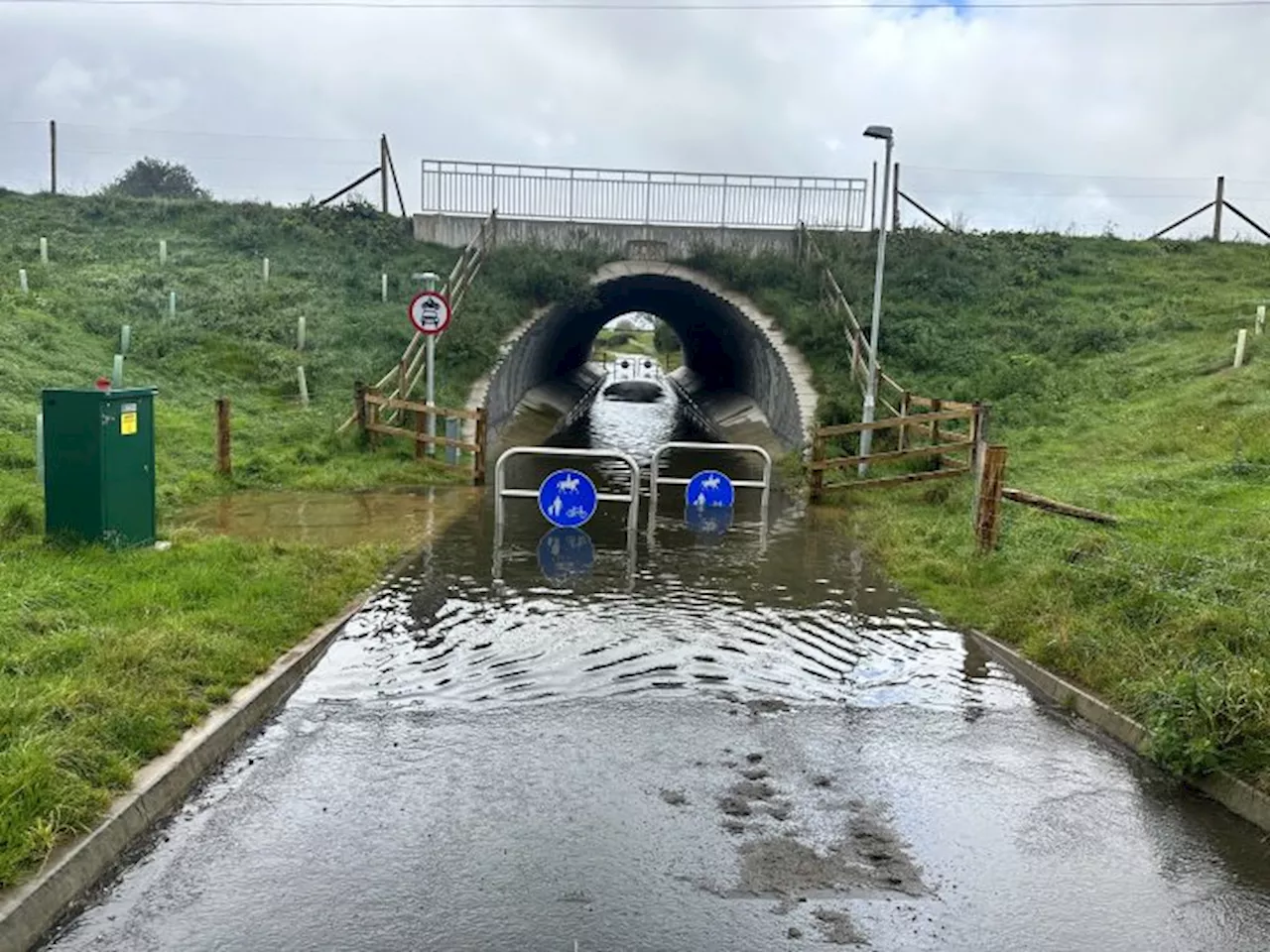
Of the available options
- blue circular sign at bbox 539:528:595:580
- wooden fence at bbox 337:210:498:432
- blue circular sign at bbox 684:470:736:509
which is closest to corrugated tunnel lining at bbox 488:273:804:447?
wooden fence at bbox 337:210:498:432

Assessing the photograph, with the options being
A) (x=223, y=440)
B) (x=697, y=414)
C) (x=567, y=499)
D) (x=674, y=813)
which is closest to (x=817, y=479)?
(x=567, y=499)

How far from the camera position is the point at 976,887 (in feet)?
15.0

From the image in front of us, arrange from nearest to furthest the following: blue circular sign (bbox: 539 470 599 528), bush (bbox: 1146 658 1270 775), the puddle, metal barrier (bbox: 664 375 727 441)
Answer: bush (bbox: 1146 658 1270 775)
the puddle
blue circular sign (bbox: 539 470 599 528)
metal barrier (bbox: 664 375 727 441)

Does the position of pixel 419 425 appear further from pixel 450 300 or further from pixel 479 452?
pixel 450 300

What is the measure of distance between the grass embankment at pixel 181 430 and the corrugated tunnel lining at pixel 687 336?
1160mm

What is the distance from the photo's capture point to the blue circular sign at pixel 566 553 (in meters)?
10.1

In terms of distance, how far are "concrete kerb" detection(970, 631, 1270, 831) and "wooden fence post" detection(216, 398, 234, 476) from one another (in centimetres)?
979

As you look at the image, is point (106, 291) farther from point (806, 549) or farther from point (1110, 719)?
point (1110, 719)

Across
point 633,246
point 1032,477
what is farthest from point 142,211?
point 1032,477

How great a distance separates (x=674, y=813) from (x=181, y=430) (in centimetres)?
1290

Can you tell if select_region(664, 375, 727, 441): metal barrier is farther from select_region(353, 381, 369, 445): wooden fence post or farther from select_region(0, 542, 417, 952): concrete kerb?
select_region(0, 542, 417, 952): concrete kerb

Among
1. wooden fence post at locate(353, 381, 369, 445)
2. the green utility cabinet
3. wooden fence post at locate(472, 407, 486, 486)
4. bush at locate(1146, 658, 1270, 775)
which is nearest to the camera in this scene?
bush at locate(1146, 658, 1270, 775)

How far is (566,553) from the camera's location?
427 inches

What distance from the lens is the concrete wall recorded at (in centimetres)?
2517
